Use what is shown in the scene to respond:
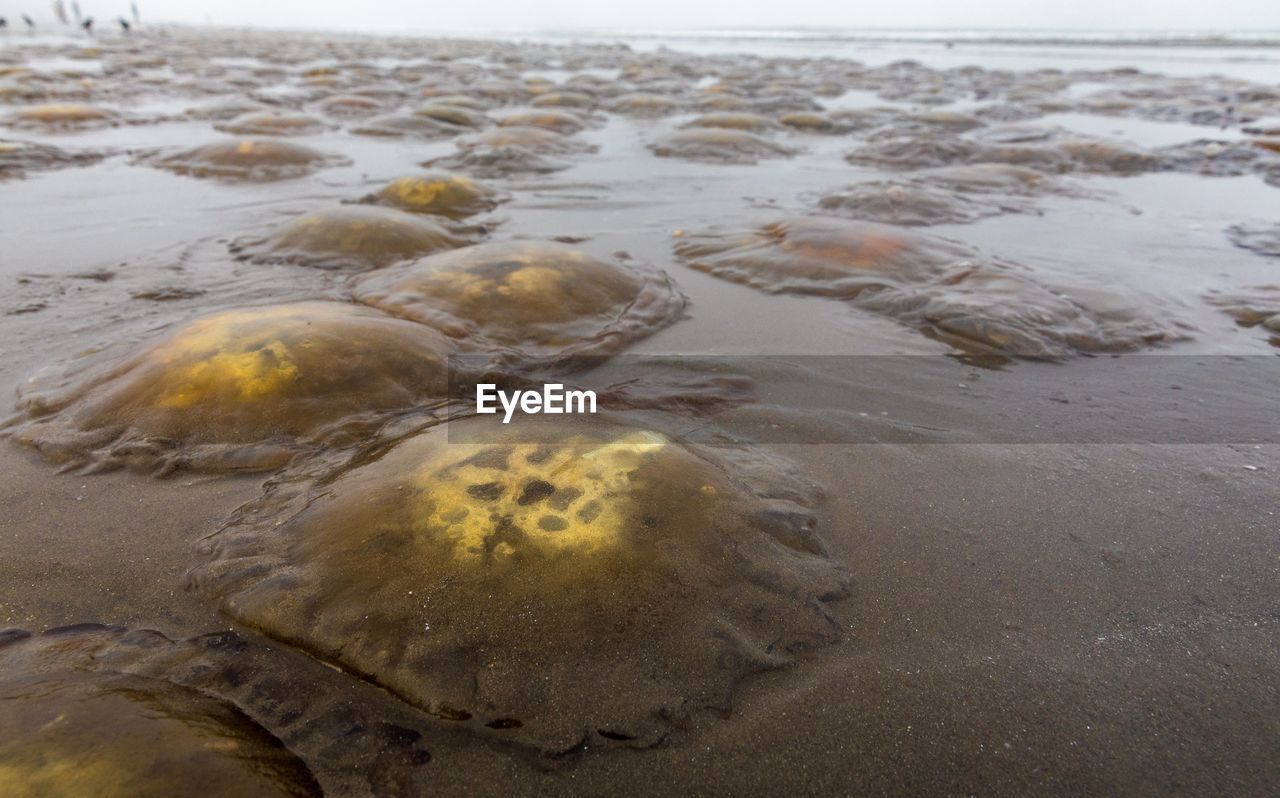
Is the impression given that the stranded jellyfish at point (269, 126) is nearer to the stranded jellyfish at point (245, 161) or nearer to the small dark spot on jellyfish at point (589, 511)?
the stranded jellyfish at point (245, 161)

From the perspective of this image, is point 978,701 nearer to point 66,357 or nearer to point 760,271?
point 760,271

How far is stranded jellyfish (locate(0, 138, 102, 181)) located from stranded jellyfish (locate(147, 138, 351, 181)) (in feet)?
2.16

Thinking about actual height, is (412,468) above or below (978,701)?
above

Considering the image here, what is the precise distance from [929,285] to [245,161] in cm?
612

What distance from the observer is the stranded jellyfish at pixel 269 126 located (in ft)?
27.8

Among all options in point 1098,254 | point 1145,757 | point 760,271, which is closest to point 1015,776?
point 1145,757

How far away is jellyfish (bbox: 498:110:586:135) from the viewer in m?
9.12

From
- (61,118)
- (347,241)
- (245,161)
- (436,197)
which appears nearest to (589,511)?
(347,241)

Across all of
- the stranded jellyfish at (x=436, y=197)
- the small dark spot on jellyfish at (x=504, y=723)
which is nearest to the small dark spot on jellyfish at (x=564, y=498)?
the small dark spot on jellyfish at (x=504, y=723)

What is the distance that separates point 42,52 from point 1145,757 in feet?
95.3

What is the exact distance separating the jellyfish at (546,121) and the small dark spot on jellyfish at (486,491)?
26.7ft

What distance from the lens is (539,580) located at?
1492 millimetres

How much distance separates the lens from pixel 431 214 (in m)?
5.10

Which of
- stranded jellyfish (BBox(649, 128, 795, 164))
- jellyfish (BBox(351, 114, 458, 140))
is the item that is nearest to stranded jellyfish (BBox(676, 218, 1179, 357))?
stranded jellyfish (BBox(649, 128, 795, 164))
